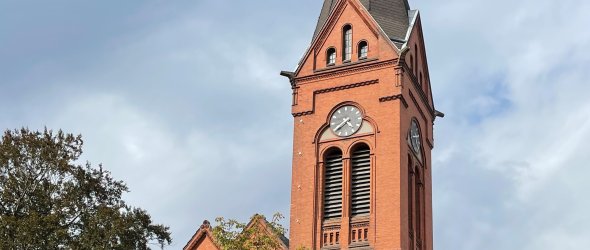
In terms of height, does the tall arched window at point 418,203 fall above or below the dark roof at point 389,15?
below

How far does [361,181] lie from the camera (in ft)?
140

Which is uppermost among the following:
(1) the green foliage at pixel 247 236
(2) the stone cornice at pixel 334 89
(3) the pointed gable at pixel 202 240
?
(2) the stone cornice at pixel 334 89

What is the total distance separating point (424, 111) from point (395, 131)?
6219mm

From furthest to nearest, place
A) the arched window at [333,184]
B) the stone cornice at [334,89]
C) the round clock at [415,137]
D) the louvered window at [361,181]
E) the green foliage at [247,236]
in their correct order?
the round clock at [415,137] → the stone cornice at [334,89] → the arched window at [333,184] → the louvered window at [361,181] → the green foliage at [247,236]

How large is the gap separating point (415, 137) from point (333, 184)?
17.5 feet

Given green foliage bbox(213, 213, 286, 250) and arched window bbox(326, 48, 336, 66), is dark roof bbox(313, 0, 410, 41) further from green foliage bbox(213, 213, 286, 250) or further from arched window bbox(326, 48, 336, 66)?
green foliage bbox(213, 213, 286, 250)

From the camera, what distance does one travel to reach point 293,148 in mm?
44844

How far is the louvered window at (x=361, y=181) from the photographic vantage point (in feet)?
138

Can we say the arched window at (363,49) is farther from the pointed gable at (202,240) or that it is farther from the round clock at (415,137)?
the pointed gable at (202,240)

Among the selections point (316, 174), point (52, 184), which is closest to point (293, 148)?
point (316, 174)

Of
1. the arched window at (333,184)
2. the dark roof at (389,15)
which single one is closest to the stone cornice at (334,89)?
the arched window at (333,184)

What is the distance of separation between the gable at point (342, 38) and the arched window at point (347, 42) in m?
0.13

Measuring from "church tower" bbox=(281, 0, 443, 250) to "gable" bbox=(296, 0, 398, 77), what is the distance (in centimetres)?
5

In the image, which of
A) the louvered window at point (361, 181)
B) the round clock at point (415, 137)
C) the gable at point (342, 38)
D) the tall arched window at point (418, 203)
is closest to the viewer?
the louvered window at point (361, 181)
